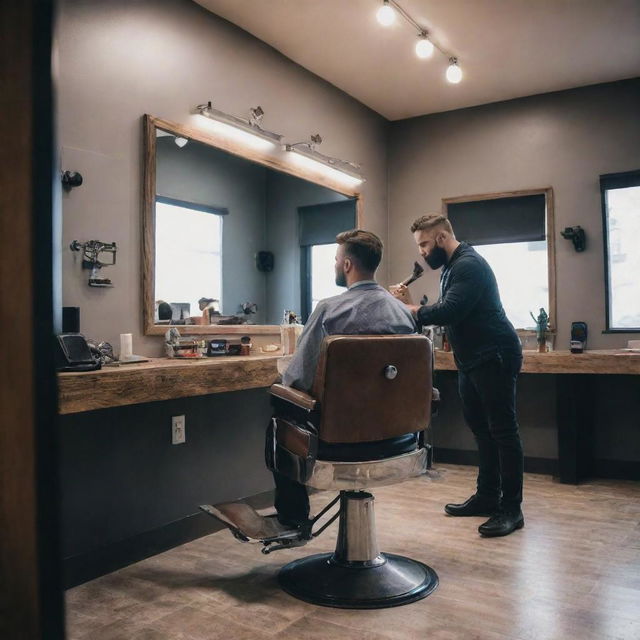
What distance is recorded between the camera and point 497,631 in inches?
77.5

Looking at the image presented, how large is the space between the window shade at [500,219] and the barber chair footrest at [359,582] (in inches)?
119

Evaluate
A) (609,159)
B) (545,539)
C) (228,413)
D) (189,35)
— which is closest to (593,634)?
(545,539)

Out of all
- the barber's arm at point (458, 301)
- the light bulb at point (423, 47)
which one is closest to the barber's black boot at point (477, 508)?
the barber's arm at point (458, 301)

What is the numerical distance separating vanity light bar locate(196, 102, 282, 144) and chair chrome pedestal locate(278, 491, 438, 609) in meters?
2.06

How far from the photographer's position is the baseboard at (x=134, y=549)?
2.46 m

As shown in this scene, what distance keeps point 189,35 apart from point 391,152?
2.46 meters

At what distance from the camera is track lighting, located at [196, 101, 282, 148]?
3252mm

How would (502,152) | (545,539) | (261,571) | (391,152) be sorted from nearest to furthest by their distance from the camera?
(261,571)
(545,539)
(502,152)
(391,152)

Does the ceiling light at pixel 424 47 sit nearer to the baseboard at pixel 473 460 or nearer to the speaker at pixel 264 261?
the speaker at pixel 264 261

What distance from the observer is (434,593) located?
2287 mm

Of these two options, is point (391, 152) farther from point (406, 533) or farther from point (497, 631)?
point (497, 631)

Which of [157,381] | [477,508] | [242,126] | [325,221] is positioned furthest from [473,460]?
[157,381]

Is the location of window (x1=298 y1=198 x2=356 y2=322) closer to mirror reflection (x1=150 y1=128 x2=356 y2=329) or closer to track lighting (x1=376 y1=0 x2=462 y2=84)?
mirror reflection (x1=150 y1=128 x2=356 y2=329)

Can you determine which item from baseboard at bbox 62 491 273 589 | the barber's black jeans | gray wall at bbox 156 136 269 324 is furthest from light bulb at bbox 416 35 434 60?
baseboard at bbox 62 491 273 589
